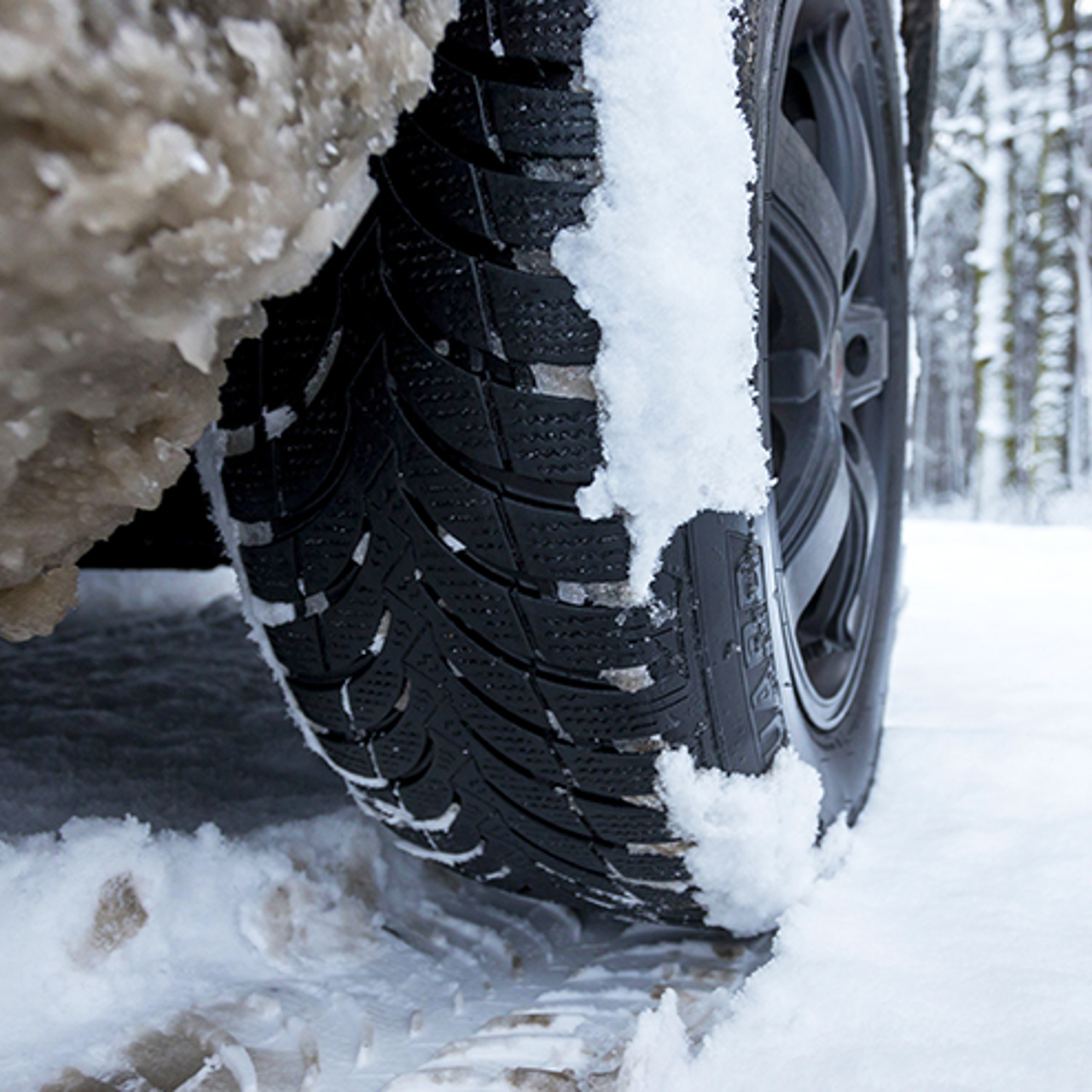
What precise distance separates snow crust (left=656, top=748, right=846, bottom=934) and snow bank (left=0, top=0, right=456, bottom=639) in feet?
1.50

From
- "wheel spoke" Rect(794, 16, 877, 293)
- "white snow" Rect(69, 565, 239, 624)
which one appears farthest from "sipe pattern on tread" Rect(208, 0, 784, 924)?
"white snow" Rect(69, 565, 239, 624)

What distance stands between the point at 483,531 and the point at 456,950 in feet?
1.62

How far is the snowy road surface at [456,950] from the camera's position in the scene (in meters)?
0.66

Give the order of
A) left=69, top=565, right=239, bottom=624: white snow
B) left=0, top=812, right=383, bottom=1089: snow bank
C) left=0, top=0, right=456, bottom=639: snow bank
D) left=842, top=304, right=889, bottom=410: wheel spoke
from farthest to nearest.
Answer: left=69, top=565, right=239, bottom=624: white snow, left=842, top=304, right=889, bottom=410: wheel spoke, left=0, top=812, right=383, bottom=1089: snow bank, left=0, top=0, right=456, bottom=639: snow bank

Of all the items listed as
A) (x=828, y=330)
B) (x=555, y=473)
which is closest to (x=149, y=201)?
(x=555, y=473)

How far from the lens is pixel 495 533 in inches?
25.6

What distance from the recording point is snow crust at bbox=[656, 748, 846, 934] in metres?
0.72

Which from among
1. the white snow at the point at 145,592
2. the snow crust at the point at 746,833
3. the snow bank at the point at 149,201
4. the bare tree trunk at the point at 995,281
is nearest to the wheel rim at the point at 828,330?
the snow crust at the point at 746,833

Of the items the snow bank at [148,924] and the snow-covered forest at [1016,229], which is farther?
the snow-covered forest at [1016,229]

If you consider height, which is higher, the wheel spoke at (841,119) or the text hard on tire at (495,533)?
the wheel spoke at (841,119)

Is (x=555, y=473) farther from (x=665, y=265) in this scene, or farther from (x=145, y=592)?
(x=145, y=592)

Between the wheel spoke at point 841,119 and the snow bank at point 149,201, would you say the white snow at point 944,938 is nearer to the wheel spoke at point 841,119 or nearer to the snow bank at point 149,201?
the snow bank at point 149,201

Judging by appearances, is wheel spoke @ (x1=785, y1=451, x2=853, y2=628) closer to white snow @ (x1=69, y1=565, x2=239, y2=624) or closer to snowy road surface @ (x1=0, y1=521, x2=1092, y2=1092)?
snowy road surface @ (x1=0, y1=521, x2=1092, y2=1092)

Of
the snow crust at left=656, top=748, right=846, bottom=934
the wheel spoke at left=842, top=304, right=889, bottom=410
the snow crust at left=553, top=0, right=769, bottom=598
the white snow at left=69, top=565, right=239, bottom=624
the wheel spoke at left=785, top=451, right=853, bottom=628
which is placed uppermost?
the snow crust at left=553, top=0, right=769, bottom=598
